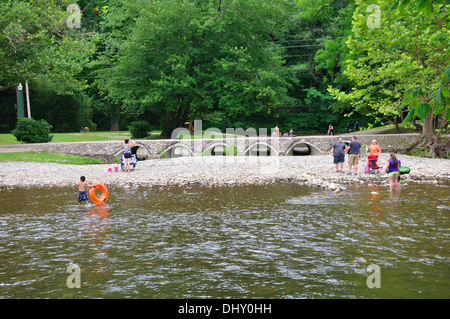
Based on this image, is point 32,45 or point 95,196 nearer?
point 95,196

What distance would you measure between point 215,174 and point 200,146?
1145 centimetres

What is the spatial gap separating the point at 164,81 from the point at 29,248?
1212 inches

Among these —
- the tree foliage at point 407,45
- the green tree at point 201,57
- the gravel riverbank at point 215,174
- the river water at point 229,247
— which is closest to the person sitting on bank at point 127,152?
the gravel riverbank at point 215,174

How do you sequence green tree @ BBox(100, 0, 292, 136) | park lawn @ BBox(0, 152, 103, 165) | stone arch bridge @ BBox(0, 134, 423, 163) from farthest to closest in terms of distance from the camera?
green tree @ BBox(100, 0, 292, 136) < stone arch bridge @ BBox(0, 134, 423, 163) < park lawn @ BBox(0, 152, 103, 165)

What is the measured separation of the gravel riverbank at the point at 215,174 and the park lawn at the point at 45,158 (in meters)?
1.27

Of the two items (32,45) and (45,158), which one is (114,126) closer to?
(32,45)

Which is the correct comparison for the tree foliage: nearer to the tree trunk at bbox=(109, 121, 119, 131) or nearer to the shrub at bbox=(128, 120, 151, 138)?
the shrub at bbox=(128, 120, 151, 138)

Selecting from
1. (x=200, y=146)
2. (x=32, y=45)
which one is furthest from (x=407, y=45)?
(x=32, y=45)

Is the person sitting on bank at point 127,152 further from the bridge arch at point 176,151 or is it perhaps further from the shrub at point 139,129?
the shrub at point 139,129

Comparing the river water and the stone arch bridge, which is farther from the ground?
the stone arch bridge

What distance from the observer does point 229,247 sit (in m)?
10.5

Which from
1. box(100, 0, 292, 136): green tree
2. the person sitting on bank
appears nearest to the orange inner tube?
the person sitting on bank

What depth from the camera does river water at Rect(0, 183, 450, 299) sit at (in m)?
7.99
